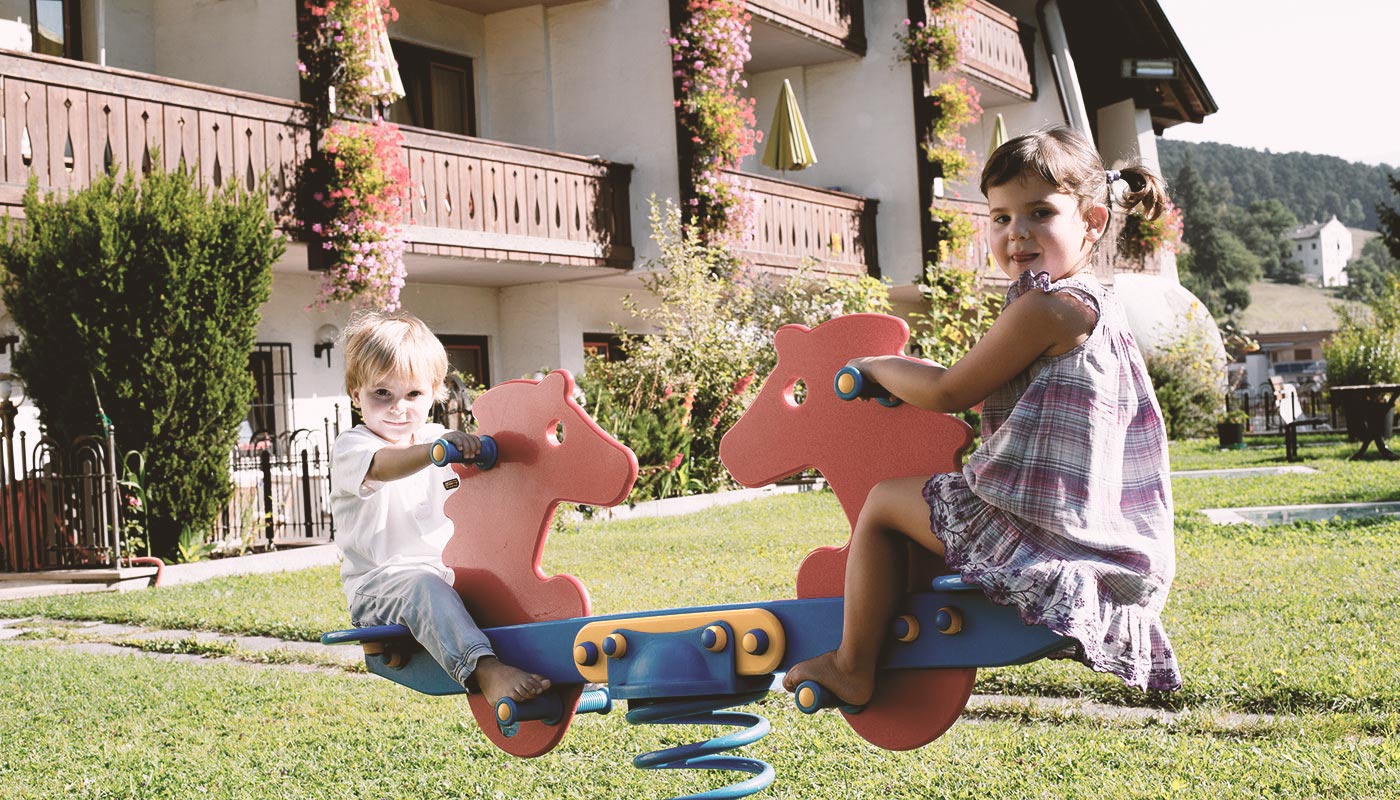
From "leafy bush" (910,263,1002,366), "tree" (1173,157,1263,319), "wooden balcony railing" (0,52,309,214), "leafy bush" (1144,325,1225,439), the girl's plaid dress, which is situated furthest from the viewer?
"tree" (1173,157,1263,319)

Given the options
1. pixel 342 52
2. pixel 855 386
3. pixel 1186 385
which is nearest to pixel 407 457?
pixel 855 386

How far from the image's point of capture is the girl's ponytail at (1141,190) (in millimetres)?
2826

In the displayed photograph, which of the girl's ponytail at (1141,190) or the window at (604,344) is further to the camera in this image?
the window at (604,344)

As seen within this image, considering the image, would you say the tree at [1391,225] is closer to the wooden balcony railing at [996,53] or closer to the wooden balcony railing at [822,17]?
the wooden balcony railing at [996,53]

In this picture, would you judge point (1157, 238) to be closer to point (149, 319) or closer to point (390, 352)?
point (149, 319)

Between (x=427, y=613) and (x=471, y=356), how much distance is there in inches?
593

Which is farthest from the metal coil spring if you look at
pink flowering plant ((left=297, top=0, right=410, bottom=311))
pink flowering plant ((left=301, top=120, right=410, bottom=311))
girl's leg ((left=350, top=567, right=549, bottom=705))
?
pink flowering plant ((left=301, top=120, right=410, bottom=311))

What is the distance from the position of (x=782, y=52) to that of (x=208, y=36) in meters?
10.3

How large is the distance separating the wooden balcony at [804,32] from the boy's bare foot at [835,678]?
55.8 ft

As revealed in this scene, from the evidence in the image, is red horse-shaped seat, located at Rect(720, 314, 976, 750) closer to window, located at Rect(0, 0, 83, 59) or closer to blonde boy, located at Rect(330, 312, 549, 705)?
blonde boy, located at Rect(330, 312, 549, 705)

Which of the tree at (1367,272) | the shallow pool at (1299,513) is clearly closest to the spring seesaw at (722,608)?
the shallow pool at (1299,513)

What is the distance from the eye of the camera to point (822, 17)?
21.3 m

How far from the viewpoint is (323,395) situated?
1551 cm

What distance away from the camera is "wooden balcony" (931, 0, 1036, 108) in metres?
24.0
